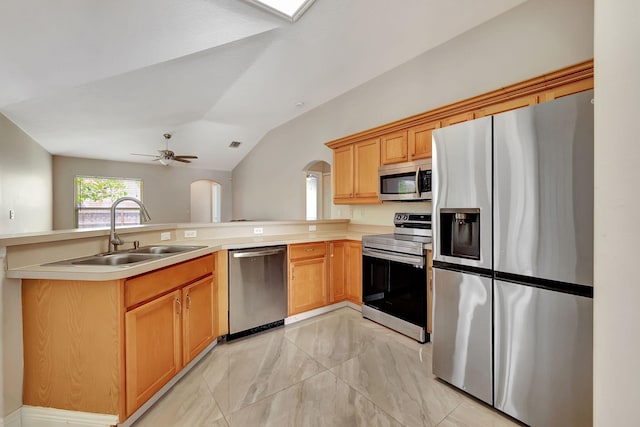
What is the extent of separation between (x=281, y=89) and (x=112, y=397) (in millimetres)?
4176

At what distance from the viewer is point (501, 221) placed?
1.61 metres

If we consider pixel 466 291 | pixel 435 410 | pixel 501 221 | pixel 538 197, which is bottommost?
pixel 435 410

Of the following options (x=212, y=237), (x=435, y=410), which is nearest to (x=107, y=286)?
(x=212, y=237)

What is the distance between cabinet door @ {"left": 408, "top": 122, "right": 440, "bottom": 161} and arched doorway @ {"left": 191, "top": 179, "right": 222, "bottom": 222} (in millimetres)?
7413

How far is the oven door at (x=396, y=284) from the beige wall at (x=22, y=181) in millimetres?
5078

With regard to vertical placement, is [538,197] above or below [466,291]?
above

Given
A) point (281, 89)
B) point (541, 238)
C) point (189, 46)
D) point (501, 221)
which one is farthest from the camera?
point (281, 89)

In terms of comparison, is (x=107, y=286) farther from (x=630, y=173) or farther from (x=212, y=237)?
(x=630, y=173)

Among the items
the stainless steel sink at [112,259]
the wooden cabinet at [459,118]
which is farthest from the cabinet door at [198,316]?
the wooden cabinet at [459,118]

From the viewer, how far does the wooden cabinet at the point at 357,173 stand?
3367 millimetres

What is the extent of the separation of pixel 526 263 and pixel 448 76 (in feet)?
7.90

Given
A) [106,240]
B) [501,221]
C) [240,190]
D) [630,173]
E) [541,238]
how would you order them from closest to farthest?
1. [630,173]
2. [541,238]
3. [501,221]
4. [106,240]
5. [240,190]

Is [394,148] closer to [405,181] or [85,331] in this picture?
[405,181]

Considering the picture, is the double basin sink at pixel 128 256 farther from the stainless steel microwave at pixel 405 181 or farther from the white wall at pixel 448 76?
the white wall at pixel 448 76
